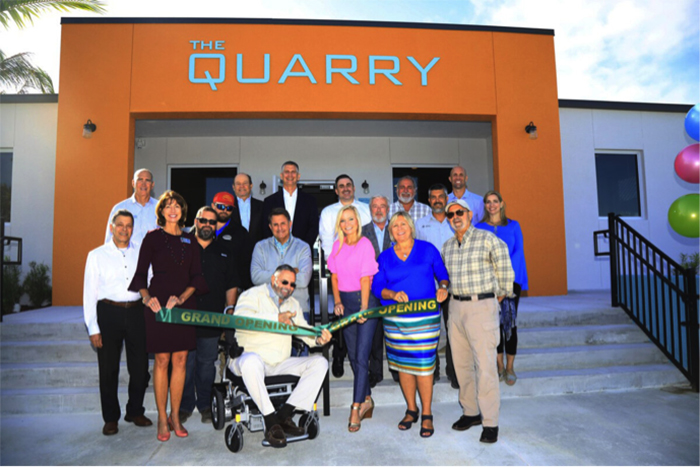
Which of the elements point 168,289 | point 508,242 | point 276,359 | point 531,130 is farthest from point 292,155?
point 276,359

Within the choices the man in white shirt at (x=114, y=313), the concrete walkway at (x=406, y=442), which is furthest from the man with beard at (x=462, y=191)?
the man in white shirt at (x=114, y=313)

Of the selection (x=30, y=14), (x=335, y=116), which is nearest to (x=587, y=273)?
(x=335, y=116)

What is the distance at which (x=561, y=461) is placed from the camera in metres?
2.82

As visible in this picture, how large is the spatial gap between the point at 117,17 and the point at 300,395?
6832mm

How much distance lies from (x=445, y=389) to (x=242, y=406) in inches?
76.6

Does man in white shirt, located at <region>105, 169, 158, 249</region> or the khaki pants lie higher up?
man in white shirt, located at <region>105, 169, 158, 249</region>

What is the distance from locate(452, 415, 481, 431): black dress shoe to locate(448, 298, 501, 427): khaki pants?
157mm

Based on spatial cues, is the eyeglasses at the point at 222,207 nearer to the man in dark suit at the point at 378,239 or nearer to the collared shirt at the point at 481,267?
the man in dark suit at the point at 378,239

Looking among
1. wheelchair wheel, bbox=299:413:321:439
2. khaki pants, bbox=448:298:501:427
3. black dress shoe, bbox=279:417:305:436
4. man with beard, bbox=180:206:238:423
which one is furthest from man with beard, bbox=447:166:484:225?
black dress shoe, bbox=279:417:305:436

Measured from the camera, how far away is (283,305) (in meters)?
3.33

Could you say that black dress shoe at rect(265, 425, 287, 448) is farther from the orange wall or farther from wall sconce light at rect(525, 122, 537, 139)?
wall sconce light at rect(525, 122, 537, 139)

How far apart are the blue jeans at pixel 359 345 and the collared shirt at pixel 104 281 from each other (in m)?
1.65

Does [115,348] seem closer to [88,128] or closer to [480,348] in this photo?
[480,348]

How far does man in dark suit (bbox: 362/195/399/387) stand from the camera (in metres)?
3.86
